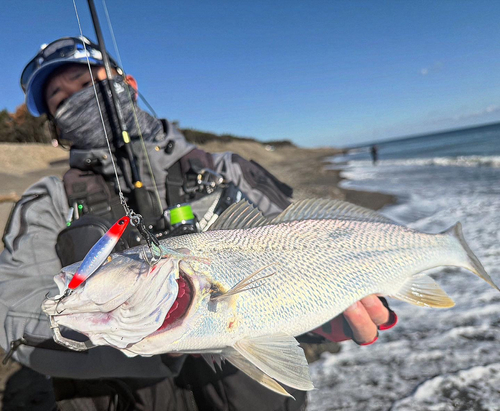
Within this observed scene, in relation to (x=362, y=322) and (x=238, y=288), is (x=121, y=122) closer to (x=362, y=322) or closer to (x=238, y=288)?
(x=238, y=288)

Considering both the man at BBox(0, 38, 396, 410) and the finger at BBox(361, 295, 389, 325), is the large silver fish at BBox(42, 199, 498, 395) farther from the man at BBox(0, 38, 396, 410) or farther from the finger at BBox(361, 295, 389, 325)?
the man at BBox(0, 38, 396, 410)

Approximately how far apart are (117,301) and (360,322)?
152cm

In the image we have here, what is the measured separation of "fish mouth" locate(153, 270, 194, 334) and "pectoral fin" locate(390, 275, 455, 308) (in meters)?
1.40

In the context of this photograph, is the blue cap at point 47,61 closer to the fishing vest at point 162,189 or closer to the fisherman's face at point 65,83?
the fisherman's face at point 65,83

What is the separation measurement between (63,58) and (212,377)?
8.26 feet

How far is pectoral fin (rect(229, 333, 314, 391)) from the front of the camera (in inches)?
51.8

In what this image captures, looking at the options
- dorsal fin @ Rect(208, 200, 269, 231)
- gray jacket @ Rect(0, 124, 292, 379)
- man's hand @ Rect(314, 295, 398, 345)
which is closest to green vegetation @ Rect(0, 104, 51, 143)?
gray jacket @ Rect(0, 124, 292, 379)

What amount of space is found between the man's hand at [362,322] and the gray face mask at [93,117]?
205 centimetres

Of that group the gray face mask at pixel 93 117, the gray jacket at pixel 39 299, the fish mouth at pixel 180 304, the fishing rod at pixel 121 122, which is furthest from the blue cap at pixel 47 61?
the fish mouth at pixel 180 304

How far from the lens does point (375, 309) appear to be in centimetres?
207

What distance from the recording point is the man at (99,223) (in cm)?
175

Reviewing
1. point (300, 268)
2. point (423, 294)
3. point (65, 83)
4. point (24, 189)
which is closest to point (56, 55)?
point (65, 83)

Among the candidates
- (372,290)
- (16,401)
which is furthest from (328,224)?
(16,401)

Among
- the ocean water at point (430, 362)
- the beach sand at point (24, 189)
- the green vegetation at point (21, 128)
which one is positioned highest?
the green vegetation at point (21, 128)
